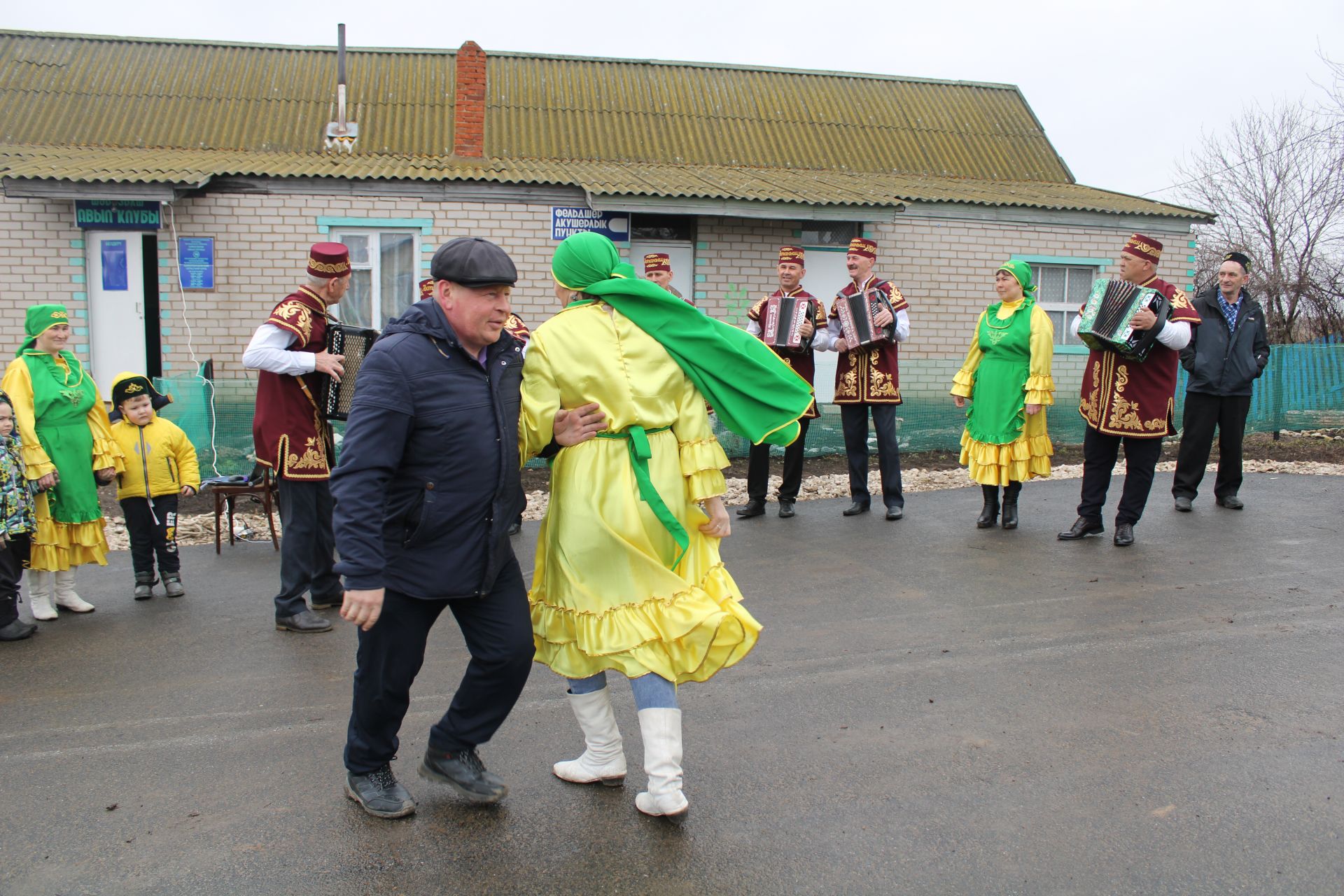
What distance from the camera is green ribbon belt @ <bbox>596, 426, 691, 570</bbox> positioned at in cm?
346

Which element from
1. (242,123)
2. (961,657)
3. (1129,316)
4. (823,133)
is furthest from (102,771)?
(823,133)

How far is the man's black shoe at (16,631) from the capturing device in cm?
562

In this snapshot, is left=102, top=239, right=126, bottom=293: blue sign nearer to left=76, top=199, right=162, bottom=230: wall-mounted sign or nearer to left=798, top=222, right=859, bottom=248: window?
left=76, top=199, right=162, bottom=230: wall-mounted sign

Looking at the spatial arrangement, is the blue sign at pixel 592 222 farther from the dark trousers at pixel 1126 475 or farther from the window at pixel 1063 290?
the dark trousers at pixel 1126 475

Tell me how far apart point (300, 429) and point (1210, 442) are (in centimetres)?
716

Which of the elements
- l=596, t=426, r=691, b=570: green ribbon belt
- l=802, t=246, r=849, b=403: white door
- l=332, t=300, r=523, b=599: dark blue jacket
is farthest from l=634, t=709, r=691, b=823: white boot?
l=802, t=246, r=849, b=403: white door

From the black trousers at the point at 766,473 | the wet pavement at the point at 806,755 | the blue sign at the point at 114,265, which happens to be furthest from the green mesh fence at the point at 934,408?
the wet pavement at the point at 806,755

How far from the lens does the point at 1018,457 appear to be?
805cm

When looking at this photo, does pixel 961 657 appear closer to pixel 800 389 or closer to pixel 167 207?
pixel 800 389

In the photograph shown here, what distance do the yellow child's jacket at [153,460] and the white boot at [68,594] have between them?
573mm

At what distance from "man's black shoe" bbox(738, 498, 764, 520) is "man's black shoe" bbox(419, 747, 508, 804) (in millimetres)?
5496

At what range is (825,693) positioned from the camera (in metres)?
4.67

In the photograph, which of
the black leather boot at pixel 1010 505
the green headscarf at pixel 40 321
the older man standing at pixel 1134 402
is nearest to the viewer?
the green headscarf at pixel 40 321

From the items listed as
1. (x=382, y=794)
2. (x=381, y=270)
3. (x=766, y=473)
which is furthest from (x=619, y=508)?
(x=381, y=270)
